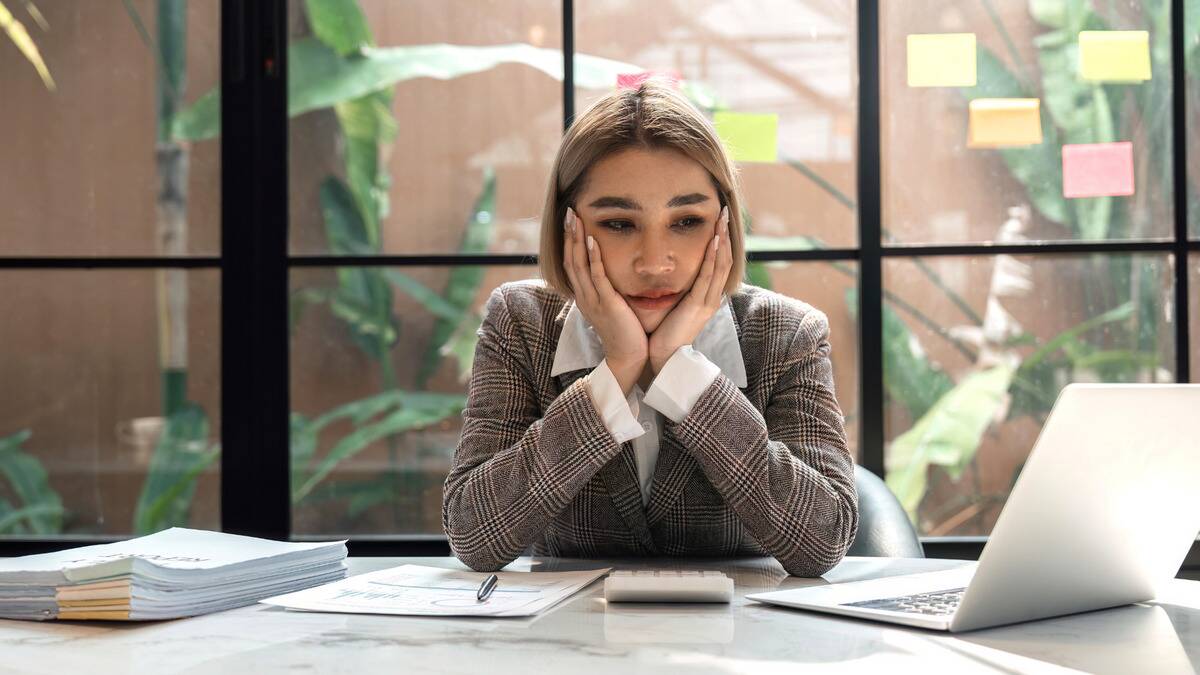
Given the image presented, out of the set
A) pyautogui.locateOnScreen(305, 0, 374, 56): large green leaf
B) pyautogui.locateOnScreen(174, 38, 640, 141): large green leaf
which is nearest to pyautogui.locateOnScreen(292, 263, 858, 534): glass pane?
pyautogui.locateOnScreen(174, 38, 640, 141): large green leaf

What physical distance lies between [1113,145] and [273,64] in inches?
79.8

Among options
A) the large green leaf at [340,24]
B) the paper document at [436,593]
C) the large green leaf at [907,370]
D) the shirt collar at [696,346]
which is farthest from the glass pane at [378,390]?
the paper document at [436,593]

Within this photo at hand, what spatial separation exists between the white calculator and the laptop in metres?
0.05

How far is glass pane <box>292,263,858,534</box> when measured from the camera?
Answer: 2.87 meters

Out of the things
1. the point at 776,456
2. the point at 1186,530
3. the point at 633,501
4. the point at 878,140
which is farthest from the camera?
the point at 878,140

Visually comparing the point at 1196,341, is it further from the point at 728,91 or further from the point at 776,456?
the point at 776,456

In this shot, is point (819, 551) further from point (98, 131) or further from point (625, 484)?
point (98, 131)

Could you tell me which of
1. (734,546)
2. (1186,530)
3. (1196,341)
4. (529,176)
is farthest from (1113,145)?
(1186,530)

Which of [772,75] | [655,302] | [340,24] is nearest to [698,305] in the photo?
[655,302]

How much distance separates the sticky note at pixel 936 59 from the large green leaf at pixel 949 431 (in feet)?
2.33

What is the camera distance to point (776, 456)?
1.51 meters

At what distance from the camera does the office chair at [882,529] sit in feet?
5.72

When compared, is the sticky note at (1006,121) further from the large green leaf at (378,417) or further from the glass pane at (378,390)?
the large green leaf at (378,417)

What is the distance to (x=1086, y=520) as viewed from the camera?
1.00 meters
